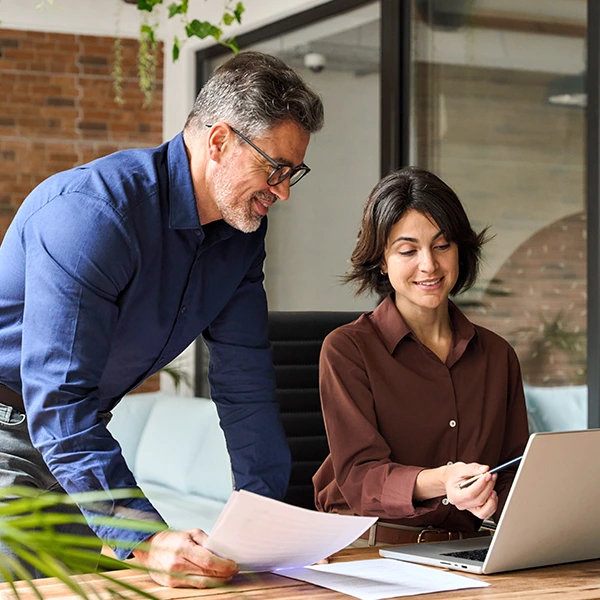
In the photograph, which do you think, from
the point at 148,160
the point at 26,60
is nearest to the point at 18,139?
the point at 26,60

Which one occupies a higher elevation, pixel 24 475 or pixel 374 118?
pixel 374 118

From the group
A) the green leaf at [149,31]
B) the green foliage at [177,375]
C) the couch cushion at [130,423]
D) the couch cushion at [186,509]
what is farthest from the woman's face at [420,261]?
the green foliage at [177,375]

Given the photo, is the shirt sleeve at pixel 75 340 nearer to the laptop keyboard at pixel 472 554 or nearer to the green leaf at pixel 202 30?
the laptop keyboard at pixel 472 554

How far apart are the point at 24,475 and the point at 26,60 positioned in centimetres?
460

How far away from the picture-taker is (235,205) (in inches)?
→ 64.9

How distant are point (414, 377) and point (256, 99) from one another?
70 centimetres

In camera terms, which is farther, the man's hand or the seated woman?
the seated woman

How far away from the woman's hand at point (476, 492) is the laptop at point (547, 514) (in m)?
0.07

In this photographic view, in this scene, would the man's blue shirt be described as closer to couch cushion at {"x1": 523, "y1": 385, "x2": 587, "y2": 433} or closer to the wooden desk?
the wooden desk

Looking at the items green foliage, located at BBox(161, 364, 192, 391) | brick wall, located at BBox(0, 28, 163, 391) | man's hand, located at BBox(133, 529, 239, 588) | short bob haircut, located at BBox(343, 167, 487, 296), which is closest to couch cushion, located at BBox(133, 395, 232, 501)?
green foliage, located at BBox(161, 364, 192, 391)

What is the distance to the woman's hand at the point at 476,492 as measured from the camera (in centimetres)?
152

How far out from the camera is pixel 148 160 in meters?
1.68

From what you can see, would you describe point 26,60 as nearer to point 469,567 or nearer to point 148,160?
point 148,160

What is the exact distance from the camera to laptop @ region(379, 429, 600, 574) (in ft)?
4.45
